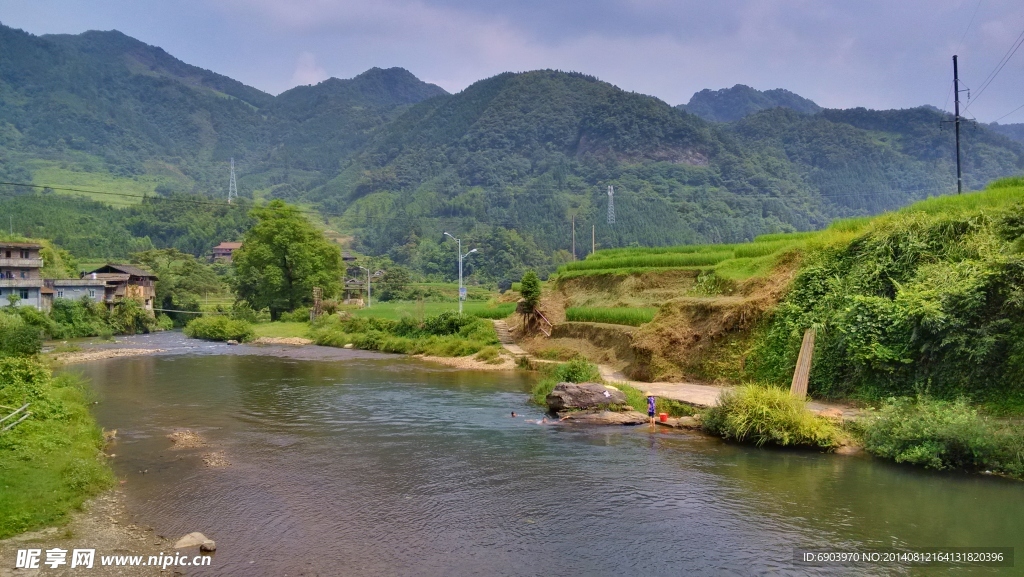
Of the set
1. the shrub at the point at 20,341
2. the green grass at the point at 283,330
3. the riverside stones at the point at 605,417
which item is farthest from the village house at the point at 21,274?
the riverside stones at the point at 605,417

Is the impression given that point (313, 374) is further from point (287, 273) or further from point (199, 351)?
point (287, 273)

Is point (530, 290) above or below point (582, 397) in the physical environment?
above

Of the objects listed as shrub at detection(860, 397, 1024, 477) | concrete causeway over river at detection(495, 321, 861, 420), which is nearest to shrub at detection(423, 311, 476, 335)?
concrete causeway over river at detection(495, 321, 861, 420)

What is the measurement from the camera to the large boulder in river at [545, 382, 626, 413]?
22.1 metres

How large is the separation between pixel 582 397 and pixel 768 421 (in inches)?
241

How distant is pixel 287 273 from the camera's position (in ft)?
209

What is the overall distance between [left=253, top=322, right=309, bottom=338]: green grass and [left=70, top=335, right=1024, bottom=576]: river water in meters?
32.8

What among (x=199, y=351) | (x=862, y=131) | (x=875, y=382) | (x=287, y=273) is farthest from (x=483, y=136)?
(x=875, y=382)

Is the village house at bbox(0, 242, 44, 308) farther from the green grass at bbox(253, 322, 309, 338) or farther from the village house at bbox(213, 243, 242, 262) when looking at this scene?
the village house at bbox(213, 243, 242, 262)

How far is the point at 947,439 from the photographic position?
603 inches

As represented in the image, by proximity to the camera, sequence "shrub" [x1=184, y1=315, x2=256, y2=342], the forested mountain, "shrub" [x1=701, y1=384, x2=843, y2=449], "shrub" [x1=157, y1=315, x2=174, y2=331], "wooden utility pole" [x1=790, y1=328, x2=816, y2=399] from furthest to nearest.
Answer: the forested mountain → "shrub" [x1=157, y1=315, x2=174, y2=331] → "shrub" [x1=184, y1=315, x2=256, y2=342] → "wooden utility pole" [x1=790, y1=328, x2=816, y2=399] → "shrub" [x1=701, y1=384, x2=843, y2=449]

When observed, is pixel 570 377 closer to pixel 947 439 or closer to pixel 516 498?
pixel 516 498

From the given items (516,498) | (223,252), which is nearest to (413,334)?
(516,498)

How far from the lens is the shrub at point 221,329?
55.4 meters
